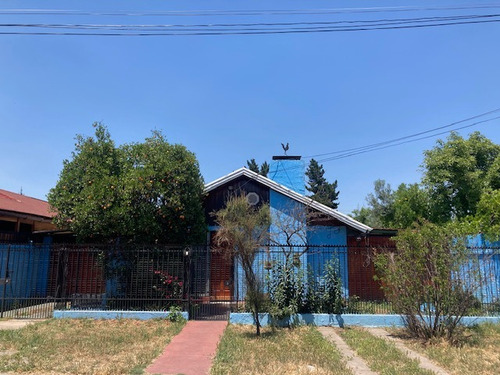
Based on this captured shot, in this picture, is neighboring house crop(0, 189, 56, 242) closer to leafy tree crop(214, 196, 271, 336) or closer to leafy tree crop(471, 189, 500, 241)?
leafy tree crop(214, 196, 271, 336)

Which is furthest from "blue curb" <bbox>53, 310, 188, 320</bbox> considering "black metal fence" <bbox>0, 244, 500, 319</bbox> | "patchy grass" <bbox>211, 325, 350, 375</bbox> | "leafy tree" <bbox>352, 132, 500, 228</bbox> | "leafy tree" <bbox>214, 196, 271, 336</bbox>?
"leafy tree" <bbox>352, 132, 500, 228</bbox>

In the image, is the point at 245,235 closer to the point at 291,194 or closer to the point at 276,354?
the point at 276,354

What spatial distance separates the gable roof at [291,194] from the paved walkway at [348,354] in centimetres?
443

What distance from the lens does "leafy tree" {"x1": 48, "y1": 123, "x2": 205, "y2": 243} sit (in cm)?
1028

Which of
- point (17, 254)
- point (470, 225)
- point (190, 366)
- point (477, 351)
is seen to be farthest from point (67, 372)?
point (470, 225)

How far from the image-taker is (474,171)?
52.8ft

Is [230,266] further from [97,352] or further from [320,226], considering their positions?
[97,352]

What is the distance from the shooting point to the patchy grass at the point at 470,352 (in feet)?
21.1

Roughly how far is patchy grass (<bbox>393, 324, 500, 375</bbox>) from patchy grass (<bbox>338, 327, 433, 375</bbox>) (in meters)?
0.55

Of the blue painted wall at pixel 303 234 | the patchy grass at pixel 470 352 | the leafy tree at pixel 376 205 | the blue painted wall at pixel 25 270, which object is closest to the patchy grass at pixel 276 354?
the patchy grass at pixel 470 352

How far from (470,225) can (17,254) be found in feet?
49.3

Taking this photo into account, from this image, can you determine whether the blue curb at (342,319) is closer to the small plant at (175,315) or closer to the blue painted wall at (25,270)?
the small plant at (175,315)

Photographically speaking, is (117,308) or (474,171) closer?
(117,308)

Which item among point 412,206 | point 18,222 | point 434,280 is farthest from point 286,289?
point 412,206
